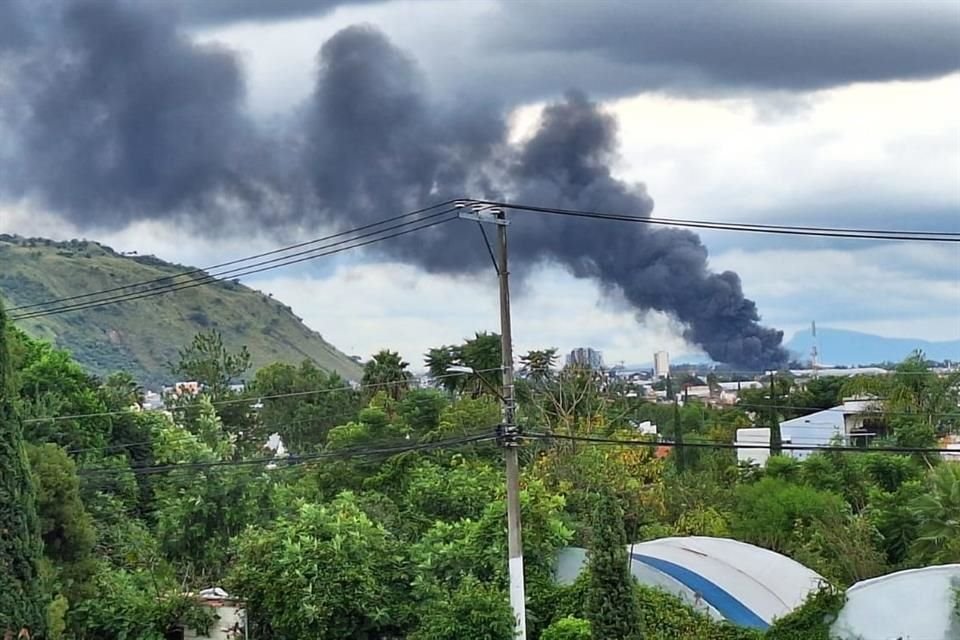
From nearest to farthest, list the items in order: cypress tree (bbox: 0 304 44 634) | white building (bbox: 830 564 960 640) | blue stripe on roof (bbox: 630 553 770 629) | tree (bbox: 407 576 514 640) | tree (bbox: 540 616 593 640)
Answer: cypress tree (bbox: 0 304 44 634) → white building (bbox: 830 564 960 640) → tree (bbox: 407 576 514 640) → tree (bbox: 540 616 593 640) → blue stripe on roof (bbox: 630 553 770 629)

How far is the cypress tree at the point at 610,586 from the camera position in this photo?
13320 mm

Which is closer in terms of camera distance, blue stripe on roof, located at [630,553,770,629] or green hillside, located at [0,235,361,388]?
blue stripe on roof, located at [630,553,770,629]

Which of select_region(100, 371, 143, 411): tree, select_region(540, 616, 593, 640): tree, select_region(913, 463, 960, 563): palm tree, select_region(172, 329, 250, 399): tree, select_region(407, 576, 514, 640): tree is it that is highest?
select_region(172, 329, 250, 399): tree

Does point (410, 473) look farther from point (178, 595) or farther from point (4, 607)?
point (4, 607)

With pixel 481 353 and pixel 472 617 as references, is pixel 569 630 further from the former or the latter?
pixel 481 353

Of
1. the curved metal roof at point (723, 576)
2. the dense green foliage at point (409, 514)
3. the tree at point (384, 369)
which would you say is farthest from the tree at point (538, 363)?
the curved metal roof at point (723, 576)

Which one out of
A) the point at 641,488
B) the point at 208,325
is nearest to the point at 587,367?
the point at 641,488

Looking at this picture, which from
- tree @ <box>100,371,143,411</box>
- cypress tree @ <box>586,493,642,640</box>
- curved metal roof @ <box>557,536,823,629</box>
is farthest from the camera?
tree @ <box>100,371,143,411</box>

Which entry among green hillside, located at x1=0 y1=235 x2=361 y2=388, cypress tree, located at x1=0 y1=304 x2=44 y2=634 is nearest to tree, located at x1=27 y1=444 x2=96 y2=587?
cypress tree, located at x1=0 y1=304 x2=44 y2=634

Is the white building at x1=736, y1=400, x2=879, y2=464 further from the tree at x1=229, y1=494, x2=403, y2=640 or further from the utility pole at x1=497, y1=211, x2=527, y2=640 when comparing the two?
the utility pole at x1=497, y1=211, x2=527, y2=640

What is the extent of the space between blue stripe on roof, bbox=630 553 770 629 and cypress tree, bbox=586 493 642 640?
10.6 ft

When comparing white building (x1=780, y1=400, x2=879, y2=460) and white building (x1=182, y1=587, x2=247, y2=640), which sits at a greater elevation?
white building (x1=780, y1=400, x2=879, y2=460)

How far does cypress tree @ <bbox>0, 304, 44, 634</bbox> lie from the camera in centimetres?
1420

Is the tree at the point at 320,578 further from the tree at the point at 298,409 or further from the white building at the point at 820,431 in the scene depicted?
the tree at the point at 298,409
